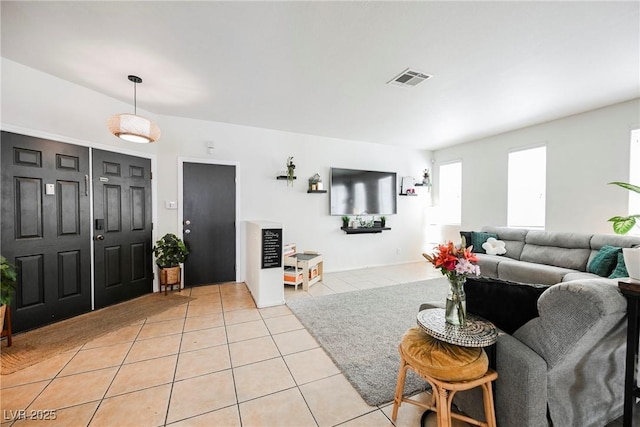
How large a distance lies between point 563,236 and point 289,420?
4.45m

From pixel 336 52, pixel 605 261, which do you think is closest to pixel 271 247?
pixel 336 52

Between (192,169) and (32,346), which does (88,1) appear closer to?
(192,169)

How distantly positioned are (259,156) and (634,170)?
5439mm

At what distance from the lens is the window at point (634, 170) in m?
3.33

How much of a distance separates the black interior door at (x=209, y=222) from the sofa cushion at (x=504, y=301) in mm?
3730

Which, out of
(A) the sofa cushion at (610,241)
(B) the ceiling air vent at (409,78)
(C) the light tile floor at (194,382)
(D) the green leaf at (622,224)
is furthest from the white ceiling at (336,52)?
(C) the light tile floor at (194,382)

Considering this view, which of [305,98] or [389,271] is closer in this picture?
[305,98]

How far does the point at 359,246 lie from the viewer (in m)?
5.53

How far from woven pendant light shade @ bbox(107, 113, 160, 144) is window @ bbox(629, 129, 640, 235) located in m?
6.04

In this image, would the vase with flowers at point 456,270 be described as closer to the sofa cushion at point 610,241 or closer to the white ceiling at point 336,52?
the white ceiling at point 336,52

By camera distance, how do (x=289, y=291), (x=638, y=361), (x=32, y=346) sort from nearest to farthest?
1. (x=638, y=361)
2. (x=32, y=346)
3. (x=289, y=291)

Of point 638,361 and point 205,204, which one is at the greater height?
point 205,204

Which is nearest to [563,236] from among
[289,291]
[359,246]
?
[359,246]

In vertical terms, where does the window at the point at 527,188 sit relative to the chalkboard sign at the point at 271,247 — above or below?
above
